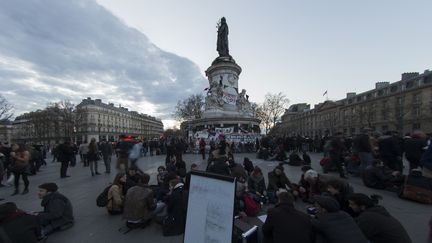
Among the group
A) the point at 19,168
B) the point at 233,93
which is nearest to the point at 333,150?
the point at 19,168

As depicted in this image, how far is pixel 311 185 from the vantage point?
6965 millimetres

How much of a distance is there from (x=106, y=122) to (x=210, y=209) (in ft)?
398

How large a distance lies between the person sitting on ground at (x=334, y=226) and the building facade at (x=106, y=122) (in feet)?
253

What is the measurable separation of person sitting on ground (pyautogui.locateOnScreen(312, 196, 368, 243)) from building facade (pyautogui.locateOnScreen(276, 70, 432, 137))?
42.0 meters

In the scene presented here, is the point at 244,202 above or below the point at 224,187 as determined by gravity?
below

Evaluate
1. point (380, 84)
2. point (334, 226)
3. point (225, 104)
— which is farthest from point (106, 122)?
point (334, 226)

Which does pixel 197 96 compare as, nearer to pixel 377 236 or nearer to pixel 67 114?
pixel 67 114

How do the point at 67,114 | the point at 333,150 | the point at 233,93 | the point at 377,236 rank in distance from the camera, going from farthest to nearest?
the point at 67,114 < the point at 233,93 < the point at 333,150 < the point at 377,236

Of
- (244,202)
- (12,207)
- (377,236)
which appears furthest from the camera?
(244,202)

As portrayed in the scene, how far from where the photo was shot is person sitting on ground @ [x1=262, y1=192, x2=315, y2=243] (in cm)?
347

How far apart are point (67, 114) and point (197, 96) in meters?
33.2

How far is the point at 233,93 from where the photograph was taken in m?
35.4

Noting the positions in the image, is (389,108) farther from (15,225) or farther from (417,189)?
(15,225)

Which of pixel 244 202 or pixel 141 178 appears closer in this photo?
pixel 244 202
